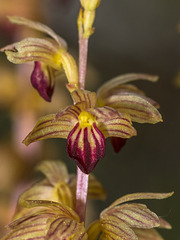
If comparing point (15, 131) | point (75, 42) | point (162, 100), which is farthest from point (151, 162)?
point (75, 42)

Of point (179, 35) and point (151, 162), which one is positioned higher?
point (179, 35)

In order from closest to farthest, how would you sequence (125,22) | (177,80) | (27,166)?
(177,80), (27,166), (125,22)

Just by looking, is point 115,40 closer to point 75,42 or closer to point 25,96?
point 75,42

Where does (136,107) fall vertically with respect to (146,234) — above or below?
above

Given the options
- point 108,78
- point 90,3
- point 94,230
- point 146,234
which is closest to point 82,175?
point 94,230

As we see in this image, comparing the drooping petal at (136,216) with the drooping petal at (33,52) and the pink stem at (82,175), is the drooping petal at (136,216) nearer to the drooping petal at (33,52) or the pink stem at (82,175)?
the pink stem at (82,175)

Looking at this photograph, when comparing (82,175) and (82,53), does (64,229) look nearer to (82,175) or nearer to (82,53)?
(82,175)
